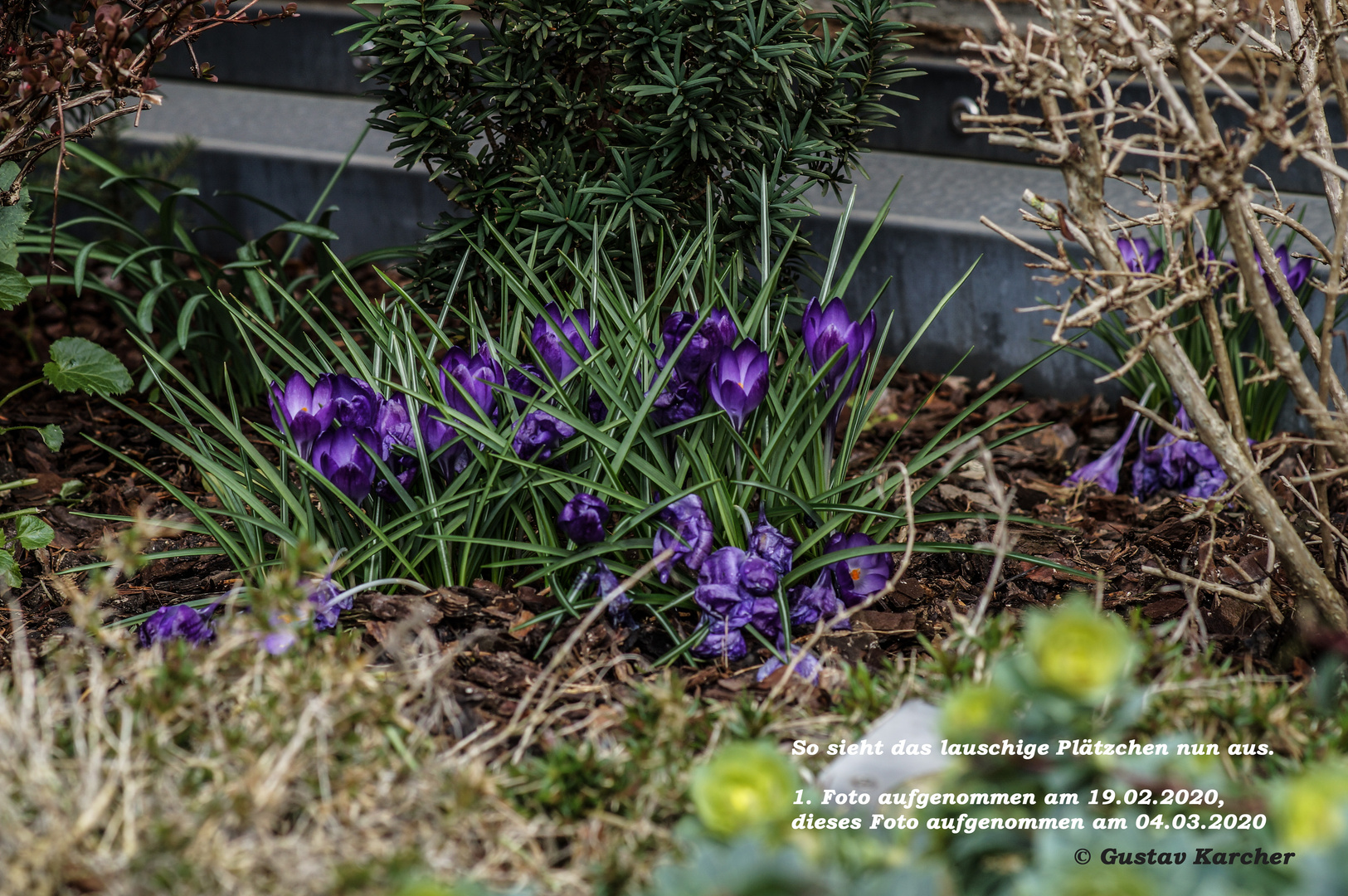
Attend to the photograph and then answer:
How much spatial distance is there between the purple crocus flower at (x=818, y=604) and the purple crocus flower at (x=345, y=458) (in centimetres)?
79

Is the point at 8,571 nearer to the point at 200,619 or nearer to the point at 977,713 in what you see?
the point at 200,619

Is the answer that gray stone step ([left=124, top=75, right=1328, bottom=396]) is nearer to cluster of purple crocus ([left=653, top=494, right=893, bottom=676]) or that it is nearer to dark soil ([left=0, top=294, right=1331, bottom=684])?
dark soil ([left=0, top=294, right=1331, bottom=684])

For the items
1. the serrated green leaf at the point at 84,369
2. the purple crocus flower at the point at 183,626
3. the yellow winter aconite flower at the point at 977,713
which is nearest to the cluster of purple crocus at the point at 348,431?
the purple crocus flower at the point at 183,626

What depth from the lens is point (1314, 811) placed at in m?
0.94

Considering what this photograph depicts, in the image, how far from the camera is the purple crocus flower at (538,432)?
1.94 m

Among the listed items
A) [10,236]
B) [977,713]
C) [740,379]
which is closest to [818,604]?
[740,379]

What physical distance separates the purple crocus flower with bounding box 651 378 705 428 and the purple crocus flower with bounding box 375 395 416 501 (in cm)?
45

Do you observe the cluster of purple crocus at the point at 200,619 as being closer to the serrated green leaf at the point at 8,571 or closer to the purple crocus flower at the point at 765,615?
the serrated green leaf at the point at 8,571

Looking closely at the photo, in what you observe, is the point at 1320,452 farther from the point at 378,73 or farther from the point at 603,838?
the point at 378,73

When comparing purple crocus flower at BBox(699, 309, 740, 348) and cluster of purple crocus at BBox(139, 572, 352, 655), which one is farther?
purple crocus flower at BBox(699, 309, 740, 348)

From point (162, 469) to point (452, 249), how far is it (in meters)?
0.96

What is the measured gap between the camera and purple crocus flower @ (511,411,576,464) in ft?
6.36

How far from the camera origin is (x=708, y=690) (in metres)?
1.75

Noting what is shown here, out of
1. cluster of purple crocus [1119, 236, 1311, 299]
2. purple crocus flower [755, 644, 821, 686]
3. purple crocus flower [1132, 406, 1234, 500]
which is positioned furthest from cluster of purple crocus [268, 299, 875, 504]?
purple crocus flower [1132, 406, 1234, 500]
